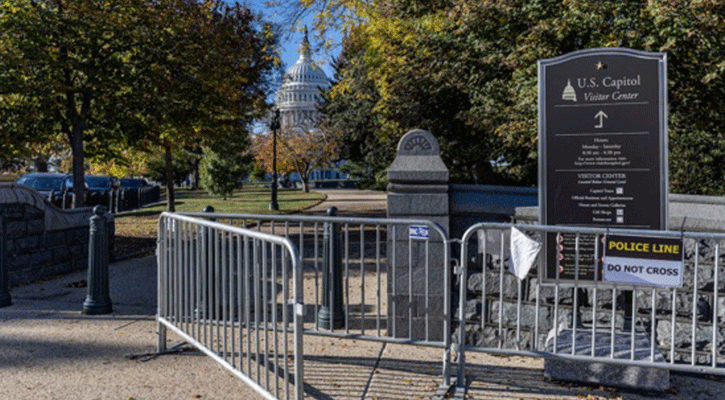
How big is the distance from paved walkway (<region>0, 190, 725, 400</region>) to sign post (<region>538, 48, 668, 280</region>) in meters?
1.03

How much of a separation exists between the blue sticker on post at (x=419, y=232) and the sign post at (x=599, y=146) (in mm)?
1086

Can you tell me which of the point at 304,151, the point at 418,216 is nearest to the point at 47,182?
the point at 418,216

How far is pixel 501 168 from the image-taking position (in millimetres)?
26391

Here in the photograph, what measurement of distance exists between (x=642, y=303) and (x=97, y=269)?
5.90 metres

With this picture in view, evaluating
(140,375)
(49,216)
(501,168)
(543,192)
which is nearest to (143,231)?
(49,216)

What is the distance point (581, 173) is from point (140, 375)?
13.8 ft

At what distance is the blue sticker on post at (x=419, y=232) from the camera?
5.40 m

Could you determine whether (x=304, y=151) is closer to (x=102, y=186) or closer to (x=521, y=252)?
(x=102, y=186)

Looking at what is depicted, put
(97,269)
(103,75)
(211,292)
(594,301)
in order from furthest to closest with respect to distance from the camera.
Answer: (103,75)
(97,269)
(211,292)
(594,301)

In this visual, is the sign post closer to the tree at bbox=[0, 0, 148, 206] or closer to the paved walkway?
the paved walkway

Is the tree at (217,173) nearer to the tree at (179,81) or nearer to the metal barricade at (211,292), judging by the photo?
the tree at (179,81)

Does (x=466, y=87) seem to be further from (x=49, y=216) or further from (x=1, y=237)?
(x=1, y=237)

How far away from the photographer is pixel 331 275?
6406 mm

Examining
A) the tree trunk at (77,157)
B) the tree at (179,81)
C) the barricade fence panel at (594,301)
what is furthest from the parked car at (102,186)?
the barricade fence panel at (594,301)
